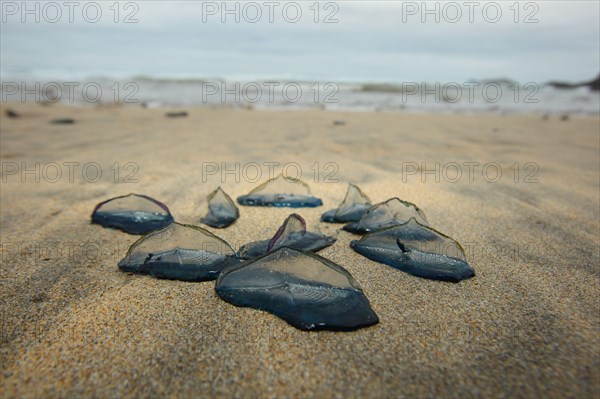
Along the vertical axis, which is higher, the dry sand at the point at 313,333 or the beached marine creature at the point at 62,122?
the beached marine creature at the point at 62,122

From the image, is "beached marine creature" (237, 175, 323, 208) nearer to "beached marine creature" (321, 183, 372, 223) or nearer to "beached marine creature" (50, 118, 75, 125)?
"beached marine creature" (321, 183, 372, 223)

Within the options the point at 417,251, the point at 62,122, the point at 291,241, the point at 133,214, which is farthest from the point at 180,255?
the point at 62,122

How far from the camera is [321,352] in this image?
3.10 ft

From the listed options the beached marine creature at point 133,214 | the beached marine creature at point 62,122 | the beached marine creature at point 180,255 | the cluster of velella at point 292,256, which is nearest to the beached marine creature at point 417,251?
the cluster of velella at point 292,256

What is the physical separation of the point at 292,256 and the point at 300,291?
0.10m

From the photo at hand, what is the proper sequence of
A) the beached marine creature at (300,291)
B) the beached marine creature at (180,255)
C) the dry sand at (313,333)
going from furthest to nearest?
the beached marine creature at (180,255), the beached marine creature at (300,291), the dry sand at (313,333)

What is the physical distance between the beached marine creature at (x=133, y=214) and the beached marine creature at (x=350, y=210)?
0.66 m

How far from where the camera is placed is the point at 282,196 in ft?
6.73

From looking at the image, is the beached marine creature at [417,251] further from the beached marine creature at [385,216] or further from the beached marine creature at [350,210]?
the beached marine creature at [350,210]

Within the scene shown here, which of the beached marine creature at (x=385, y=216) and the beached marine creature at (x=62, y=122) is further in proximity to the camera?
the beached marine creature at (x=62, y=122)

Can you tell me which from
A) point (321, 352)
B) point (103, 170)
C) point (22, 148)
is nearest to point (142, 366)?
point (321, 352)

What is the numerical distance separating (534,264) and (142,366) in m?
1.23

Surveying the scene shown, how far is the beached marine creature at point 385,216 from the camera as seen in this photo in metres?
1.63

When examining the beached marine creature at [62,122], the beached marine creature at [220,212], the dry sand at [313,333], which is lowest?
the dry sand at [313,333]
